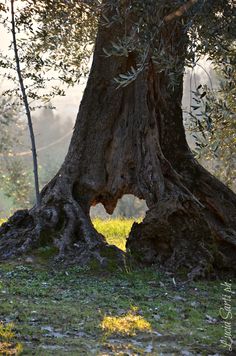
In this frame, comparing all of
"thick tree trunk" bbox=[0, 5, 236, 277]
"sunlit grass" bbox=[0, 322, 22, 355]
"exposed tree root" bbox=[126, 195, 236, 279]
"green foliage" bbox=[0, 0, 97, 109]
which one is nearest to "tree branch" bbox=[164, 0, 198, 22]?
"thick tree trunk" bbox=[0, 5, 236, 277]

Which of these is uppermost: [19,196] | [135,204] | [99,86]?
[99,86]

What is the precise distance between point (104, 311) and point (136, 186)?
4817 mm

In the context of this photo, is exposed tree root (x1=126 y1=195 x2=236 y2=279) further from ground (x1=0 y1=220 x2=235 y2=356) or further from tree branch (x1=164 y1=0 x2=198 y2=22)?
tree branch (x1=164 y1=0 x2=198 y2=22)

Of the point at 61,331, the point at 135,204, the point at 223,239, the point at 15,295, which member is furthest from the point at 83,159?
the point at 135,204

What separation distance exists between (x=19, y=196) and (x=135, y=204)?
77.0 feet

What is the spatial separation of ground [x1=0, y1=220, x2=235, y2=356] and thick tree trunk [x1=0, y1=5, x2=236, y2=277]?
0.60 metres

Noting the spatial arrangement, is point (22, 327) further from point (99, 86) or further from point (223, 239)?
point (99, 86)

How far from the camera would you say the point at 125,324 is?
8.49 metres

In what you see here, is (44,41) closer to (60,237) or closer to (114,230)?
(60,237)

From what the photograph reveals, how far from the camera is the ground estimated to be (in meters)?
7.63

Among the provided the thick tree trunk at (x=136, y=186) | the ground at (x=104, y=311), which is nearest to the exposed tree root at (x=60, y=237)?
the thick tree trunk at (x=136, y=186)

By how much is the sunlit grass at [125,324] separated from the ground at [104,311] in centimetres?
1

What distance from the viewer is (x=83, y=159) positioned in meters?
14.0

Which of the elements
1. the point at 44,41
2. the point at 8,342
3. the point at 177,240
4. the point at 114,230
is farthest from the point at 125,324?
the point at 114,230
